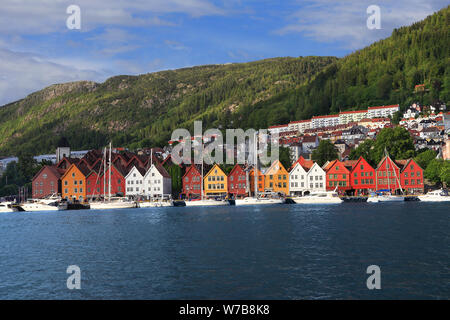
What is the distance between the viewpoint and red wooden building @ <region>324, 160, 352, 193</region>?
118750 mm

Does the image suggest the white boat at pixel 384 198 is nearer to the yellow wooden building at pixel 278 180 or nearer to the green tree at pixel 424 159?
the yellow wooden building at pixel 278 180

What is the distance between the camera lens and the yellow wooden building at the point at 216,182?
124438mm

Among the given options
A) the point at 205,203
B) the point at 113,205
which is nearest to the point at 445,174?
the point at 205,203

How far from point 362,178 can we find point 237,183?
30868 millimetres

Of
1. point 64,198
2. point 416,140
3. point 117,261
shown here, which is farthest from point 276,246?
point 416,140

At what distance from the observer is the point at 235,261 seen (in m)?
32.6

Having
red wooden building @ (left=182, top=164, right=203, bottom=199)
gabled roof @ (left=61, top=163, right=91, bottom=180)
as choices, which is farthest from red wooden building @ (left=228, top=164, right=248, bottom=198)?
gabled roof @ (left=61, top=163, right=91, bottom=180)

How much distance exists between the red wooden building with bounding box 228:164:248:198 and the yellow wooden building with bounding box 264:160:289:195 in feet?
18.9

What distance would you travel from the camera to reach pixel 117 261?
112 ft

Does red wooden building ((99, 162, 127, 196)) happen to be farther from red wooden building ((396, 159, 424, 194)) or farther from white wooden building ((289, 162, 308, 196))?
red wooden building ((396, 159, 424, 194))

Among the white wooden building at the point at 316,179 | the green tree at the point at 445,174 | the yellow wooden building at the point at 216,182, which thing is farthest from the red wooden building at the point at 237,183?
the green tree at the point at 445,174

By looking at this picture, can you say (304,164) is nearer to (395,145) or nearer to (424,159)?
(395,145)
